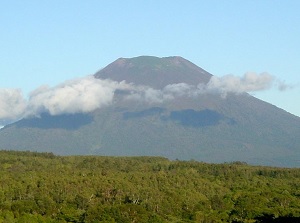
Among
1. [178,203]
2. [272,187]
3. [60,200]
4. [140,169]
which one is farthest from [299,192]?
[140,169]

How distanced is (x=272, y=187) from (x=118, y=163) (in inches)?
1619

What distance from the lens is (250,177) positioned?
121812 millimetres

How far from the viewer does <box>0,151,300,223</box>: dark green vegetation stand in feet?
260

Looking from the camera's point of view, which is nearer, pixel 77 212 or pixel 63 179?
pixel 77 212

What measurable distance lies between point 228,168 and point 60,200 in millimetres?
48503

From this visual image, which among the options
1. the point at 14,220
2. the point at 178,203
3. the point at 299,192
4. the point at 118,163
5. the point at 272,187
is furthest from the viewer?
the point at 118,163

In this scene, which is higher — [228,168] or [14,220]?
[228,168]

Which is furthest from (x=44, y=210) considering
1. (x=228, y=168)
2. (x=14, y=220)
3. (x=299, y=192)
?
(x=228, y=168)

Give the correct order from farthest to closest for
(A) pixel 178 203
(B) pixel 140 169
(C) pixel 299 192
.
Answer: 1. (B) pixel 140 169
2. (C) pixel 299 192
3. (A) pixel 178 203

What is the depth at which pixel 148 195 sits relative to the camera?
94438 millimetres

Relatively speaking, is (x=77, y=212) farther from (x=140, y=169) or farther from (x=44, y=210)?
(x=140, y=169)

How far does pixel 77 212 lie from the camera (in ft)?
265

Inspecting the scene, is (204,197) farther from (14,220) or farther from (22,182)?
(14,220)

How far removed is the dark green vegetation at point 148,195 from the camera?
260 ft
